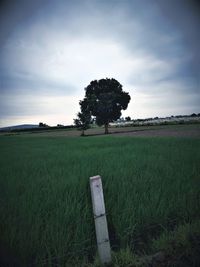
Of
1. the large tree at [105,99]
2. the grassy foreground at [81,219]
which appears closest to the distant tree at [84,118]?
the large tree at [105,99]

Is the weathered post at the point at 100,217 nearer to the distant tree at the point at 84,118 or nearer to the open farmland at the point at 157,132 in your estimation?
the open farmland at the point at 157,132

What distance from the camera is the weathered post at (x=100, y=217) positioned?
6.16ft

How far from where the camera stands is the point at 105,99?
3597 centimetres

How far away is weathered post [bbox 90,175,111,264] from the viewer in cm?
188

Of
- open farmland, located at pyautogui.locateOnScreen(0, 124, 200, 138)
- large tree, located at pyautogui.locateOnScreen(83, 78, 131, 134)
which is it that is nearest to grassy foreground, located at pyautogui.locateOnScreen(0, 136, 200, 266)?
open farmland, located at pyautogui.locateOnScreen(0, 124, 200, 138)

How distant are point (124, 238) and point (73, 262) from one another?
0.75 metres

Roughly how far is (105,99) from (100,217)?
35.0m

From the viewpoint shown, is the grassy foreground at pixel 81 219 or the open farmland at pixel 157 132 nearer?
the grassy foreground at pixel 81 219

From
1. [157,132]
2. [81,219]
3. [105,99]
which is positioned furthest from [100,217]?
[105,99]

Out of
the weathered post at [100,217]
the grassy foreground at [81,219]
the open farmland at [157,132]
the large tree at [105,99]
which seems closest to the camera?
the weathered post at [100,217]

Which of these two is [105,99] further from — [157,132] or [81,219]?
[81,219]

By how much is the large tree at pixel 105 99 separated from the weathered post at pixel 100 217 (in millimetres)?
34413

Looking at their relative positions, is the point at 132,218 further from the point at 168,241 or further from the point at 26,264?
the point at 26,264

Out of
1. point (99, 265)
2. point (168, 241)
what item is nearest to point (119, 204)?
point (168, 241)
